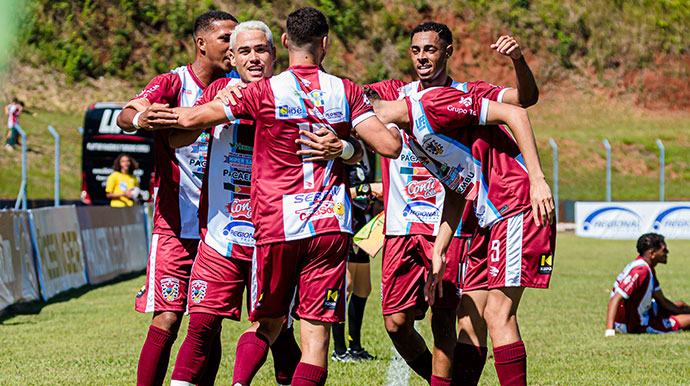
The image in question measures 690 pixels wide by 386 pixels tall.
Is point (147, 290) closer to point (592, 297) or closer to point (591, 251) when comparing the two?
point (592, 297)

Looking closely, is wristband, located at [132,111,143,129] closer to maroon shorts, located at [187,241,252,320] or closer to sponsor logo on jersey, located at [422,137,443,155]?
maroon shorts, located at [187,241,252,320]

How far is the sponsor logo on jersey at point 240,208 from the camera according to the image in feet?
16.7

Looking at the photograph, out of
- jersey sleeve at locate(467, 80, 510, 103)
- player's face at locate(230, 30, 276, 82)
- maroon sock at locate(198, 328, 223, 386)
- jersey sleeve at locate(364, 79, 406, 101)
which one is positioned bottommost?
maroon sock at locate(198, 328, 223, 386)

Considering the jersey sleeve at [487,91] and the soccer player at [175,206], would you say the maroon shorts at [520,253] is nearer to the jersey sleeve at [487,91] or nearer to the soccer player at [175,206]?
the jersey sleeve at [487,91]

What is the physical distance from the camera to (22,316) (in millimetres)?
10625

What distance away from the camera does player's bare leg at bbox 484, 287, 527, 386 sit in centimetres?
492

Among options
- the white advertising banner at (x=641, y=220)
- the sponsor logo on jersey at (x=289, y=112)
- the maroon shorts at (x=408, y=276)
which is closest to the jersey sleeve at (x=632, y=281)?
the maroon shorts at (x=408, y=276)

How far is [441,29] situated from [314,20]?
153 centimetres

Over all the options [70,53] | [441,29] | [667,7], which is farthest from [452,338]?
[667,7]

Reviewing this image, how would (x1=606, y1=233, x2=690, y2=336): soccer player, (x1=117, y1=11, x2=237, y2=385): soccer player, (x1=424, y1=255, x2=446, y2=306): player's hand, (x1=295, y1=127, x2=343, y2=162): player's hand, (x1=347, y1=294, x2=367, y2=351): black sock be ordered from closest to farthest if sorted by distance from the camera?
(x1=295, y1=127, x2=343, y2=162): player's hand → (x1=117, y1=11, x2=237, y2=385): soccer player → (x1=424, y1=255, x2=446, y2=306): player's hand → (x1=347, y1=294, x2=367, y2=351): black sock → (x1=606, y1=233, x2=690, y2=336): soccer player

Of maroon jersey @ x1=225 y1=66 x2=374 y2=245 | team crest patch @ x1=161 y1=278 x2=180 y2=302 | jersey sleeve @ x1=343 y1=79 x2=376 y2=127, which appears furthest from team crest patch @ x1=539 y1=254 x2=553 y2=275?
team crest patch @ x1=161 y1=278 x2=180 y2=302

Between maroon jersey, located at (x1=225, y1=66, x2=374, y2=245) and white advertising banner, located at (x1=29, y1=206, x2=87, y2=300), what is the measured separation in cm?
793

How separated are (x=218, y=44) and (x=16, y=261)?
6.63 m

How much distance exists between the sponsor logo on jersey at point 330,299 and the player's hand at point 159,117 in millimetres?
1159
